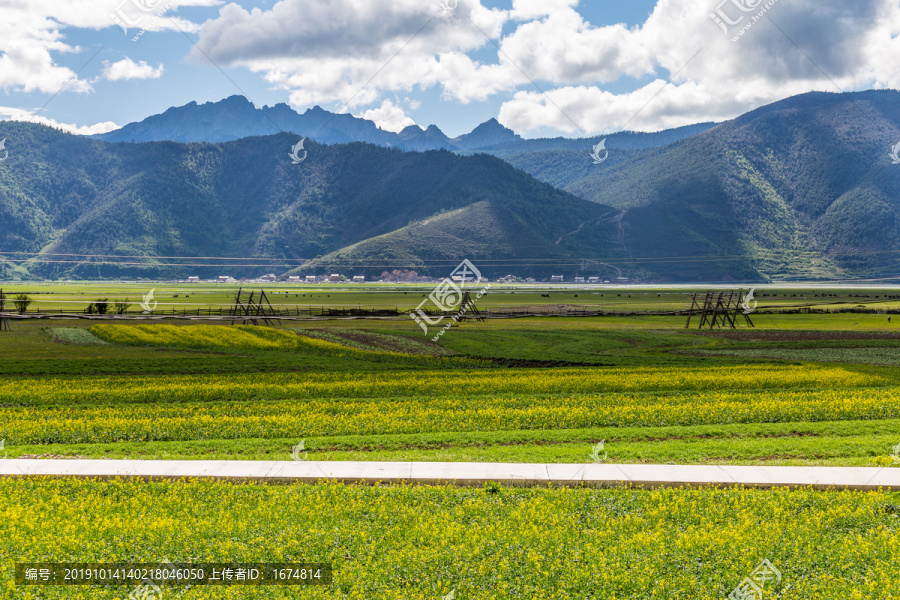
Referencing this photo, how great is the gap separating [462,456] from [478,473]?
2.63 m

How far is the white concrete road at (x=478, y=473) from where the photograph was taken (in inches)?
574

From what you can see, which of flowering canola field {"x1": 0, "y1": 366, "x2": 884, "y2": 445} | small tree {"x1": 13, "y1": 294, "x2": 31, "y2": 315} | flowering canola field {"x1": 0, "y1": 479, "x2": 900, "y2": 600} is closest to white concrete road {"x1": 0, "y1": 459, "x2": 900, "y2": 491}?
flowering canola field {"x1": 0, "y1": 479, "x2": 900, "y2": 600}

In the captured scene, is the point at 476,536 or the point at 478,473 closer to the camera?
the point at 476,536

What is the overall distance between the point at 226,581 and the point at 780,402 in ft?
75.1

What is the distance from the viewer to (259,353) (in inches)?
1788

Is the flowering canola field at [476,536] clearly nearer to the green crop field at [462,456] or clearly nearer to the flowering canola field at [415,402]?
the green crop field at [462,456]

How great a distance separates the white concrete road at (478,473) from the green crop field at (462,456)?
801 mm

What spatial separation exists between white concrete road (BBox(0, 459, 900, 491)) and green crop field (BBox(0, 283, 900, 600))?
801 mm

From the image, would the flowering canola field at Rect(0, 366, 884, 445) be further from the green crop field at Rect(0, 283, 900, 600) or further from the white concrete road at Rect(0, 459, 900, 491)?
the white concrete road at Rect(0, 459, 900, 491)

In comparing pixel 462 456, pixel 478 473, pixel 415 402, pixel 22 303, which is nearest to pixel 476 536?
pixel 478 473

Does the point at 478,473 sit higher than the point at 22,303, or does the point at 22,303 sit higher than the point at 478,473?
the point at 22,303

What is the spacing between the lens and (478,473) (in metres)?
15.2

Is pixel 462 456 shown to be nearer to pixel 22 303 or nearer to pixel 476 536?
pixel 476 536

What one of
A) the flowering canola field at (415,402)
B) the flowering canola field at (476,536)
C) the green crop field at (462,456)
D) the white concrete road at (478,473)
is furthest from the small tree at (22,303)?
the flowering canola field at (476,536)
